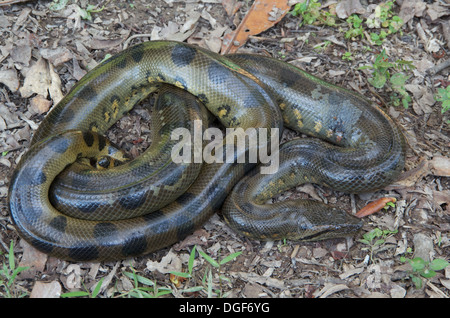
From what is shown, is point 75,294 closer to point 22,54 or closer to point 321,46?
point 22,54

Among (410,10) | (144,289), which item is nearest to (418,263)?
(144,289)

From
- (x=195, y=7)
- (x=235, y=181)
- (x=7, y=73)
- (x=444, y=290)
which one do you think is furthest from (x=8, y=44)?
(x=444, y=290)

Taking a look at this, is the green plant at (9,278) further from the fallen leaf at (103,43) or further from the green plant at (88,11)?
the green plant at (88,11)

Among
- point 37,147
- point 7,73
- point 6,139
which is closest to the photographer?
point 37,147

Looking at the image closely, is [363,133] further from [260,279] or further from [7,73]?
[7,73]

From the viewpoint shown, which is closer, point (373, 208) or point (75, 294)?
point (75, 294)

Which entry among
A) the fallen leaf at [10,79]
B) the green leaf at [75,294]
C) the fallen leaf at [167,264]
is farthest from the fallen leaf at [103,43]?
the green leaf at [75,294]
